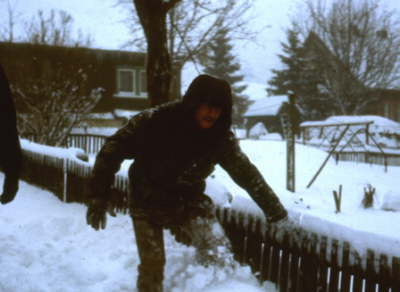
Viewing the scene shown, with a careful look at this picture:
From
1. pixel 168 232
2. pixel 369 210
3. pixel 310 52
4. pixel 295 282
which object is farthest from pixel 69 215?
pixel 310 52

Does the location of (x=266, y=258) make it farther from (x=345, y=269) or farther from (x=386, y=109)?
(x=386, y=109)

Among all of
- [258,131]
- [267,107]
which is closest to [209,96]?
[258,131]

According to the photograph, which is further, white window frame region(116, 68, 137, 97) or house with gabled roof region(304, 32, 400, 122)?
house with gabled roof region(304, 32, 400, 122)

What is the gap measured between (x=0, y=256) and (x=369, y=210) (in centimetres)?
693

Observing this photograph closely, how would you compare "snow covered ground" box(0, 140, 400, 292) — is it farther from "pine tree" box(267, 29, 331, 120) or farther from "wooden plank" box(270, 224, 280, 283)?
"pine tree" box(267, 29, 331, 120)

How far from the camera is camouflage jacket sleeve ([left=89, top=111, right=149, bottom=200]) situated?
260 centimetres

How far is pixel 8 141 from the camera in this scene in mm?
2695

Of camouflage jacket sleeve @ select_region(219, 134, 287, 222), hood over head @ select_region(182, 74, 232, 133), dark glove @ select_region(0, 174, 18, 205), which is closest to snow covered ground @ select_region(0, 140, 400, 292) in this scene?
camouflage jacket sleeve @ select_region(219, 134, 287, 222)

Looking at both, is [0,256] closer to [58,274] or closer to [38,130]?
[58,274]

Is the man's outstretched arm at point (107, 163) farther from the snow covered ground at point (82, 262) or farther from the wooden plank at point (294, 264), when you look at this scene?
the wooden plank at point (294, 264)

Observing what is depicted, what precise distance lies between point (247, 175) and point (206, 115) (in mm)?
591

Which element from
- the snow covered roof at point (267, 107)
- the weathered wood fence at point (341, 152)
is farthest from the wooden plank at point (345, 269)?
the snow covered roof at point (267, 107)

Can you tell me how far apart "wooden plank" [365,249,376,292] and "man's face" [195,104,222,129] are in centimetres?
166

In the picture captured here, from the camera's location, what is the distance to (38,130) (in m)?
13.4
